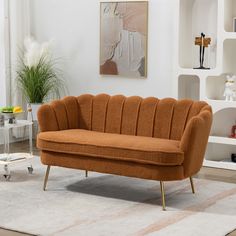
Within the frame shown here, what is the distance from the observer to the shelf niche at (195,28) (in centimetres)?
631

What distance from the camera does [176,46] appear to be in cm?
628

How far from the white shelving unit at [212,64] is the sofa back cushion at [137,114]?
1039mm

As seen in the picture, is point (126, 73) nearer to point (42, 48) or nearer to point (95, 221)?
point (42, 48)

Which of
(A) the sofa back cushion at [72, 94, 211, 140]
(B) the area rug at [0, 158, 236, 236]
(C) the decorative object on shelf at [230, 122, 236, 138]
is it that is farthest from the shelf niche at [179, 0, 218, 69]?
(B) the area rug at [0, 158, 236, 236]

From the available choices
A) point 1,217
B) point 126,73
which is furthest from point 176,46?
point 1,217

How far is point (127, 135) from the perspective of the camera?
17.2 ft

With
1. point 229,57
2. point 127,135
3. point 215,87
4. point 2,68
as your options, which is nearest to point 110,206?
point 127,135

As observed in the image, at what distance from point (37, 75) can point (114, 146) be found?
265 cm

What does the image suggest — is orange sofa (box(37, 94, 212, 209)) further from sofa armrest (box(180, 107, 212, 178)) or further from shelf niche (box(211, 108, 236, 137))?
shelf niche (box(211, 108, 236, 137))

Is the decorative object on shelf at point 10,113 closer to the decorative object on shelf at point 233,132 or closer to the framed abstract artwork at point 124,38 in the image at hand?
the framed abstract artwork at point 124,38

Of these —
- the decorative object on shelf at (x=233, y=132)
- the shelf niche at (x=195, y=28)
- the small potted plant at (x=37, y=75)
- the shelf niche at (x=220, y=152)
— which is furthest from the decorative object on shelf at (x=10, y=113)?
the decorative object on shelf at (x=233, y=132)

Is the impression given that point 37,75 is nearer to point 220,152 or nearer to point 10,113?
point 10,113

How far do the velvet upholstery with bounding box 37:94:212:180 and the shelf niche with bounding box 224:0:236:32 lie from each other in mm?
1313

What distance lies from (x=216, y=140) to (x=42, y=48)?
242cm
